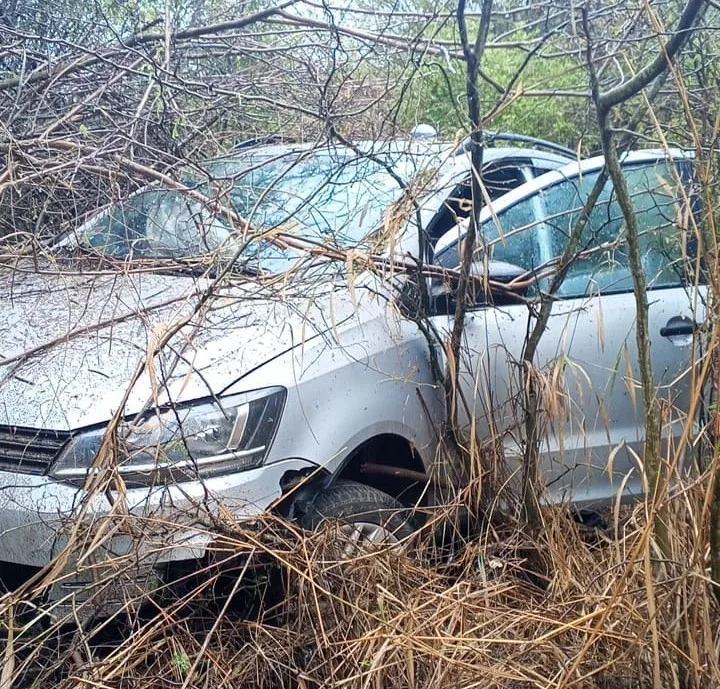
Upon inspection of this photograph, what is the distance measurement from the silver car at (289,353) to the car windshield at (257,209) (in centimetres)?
1

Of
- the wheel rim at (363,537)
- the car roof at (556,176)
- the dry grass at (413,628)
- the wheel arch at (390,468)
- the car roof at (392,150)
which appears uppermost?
the car roof at (392,150)

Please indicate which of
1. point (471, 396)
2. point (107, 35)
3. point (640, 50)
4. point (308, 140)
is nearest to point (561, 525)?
point (471, 396)

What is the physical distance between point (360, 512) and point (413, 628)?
0.56 metres

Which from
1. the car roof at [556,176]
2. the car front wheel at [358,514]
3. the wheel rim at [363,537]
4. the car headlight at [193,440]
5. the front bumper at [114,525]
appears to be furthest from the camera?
the car roof at [556,176]

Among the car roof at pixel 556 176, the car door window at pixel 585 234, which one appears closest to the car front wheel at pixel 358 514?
the car door window at pixel 585 234

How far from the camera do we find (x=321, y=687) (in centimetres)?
216

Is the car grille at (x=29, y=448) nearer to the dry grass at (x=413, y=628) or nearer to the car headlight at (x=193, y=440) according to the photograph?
the car headlight at (x=193, y=440)

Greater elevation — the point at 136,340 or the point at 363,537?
the point at 136,340

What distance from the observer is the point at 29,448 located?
2.50 m

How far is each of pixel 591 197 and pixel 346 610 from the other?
1.44 m

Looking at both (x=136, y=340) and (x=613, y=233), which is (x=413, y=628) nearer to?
(x=136, y=340)

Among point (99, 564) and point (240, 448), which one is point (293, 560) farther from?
point (99, 564)

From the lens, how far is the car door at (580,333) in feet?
9.41

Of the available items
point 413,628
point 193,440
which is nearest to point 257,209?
point 193,440
